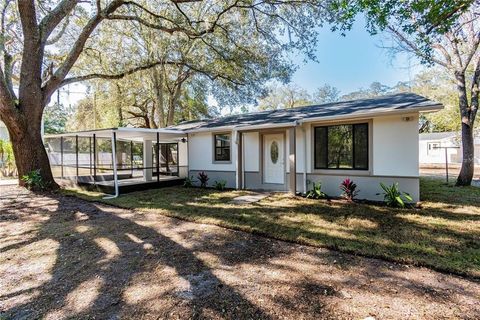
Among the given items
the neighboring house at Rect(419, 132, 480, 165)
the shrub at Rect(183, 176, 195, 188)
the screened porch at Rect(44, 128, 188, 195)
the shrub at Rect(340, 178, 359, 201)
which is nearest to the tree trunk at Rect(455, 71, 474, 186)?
the shrub at Rect(340, 178, 359, 201)

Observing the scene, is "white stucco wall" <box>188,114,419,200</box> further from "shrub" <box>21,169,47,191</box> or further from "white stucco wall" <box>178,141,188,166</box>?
"shrub" <box>21,169,47,191</box>

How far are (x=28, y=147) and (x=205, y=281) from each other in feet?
33.8

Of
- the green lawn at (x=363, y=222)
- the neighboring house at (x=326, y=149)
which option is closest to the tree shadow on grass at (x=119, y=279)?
the green lawn at (x=363, y=222)

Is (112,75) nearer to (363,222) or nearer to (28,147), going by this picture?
(28,147)

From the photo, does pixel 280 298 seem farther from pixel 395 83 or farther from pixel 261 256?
pixel 395 83

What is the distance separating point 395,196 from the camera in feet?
23.4

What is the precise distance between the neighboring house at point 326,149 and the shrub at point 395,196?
0.56ft

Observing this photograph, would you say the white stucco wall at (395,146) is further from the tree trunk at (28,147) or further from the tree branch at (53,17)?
the tree trunk at (28,147)

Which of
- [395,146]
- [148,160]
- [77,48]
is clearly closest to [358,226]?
[395,146]

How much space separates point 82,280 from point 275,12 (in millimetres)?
12498

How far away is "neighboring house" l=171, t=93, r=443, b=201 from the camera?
7.31 m

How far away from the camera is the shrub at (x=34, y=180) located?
9.87 meters

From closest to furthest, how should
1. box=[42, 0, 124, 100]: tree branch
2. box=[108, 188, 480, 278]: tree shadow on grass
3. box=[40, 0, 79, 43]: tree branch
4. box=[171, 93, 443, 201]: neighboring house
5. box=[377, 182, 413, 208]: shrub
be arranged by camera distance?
1. box=[108, 188, 480, 278]: tree shadow on grass
2. box=[377, 182, 413, 208]: shrub
3. box=[171, 93, 443, 201]: neighboring house
4. box=[40, 0, 79, 43]: tree branch
5. box=[42, 0, 124, 100]: tree branch

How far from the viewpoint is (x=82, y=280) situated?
11.1 ft
